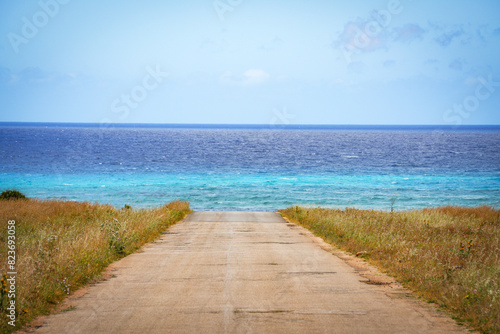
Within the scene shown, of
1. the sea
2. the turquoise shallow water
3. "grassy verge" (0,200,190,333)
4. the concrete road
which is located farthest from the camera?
the sea

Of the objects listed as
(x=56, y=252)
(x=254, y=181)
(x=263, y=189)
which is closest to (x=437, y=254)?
(x=56, y=252)

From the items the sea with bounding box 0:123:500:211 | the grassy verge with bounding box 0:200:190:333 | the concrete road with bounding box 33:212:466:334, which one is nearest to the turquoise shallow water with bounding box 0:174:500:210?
the sea with bounding box 0:123:500:211

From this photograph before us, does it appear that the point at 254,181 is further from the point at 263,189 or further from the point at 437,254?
the point at 437,254

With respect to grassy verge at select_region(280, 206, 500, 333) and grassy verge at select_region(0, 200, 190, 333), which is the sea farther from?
grassy verge at select_region(0, 200, 190, 333)

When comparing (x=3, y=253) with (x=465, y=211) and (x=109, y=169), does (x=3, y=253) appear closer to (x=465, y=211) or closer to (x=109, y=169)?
(x=465, y=211)

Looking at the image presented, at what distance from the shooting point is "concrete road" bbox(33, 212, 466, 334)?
7188 mm

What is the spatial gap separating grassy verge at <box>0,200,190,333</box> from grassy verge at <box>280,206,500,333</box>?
7.35 m

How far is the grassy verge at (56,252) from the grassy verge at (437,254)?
289 inches

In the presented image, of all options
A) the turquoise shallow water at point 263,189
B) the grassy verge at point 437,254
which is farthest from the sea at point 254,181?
the grassy verge at point 437,254

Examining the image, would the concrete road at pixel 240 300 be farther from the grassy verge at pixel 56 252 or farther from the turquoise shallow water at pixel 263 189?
the turquoise shallow water at pixel 263 189

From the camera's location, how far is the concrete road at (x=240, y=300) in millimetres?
7188

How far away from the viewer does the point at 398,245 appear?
14.3m

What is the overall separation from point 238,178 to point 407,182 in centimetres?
2354

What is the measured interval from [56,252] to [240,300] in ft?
18.2
